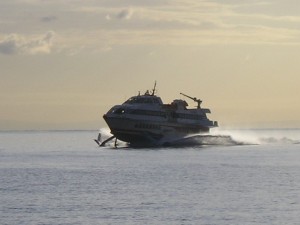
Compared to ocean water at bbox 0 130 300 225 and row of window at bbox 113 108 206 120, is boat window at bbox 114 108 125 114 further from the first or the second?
ocean water at bbox 0 130 300 225

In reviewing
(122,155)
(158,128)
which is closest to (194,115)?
(158,128)

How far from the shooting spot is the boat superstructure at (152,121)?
145 m

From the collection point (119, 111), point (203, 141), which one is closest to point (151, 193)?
point (119, 111)

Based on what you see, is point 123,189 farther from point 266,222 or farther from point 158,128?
point 158,128

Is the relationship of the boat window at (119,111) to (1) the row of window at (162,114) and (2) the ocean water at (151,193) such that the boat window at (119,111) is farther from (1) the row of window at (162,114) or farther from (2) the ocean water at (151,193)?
(2) the ocean water at (151,193)

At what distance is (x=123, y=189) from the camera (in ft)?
259

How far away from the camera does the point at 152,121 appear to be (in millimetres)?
147875

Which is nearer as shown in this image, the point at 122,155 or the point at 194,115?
the point at 122,155

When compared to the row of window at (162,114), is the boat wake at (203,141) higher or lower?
lower

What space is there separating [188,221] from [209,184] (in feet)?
86.3

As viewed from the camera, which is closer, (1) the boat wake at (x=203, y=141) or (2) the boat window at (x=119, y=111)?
(2) the boat window at (x=119, y=111)

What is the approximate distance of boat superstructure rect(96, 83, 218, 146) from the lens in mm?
145250

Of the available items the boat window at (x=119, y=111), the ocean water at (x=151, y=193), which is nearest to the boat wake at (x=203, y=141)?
the boat window at (x=119, y=111)

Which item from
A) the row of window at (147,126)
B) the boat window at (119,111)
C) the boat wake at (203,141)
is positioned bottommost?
the boat wake at (203,141)
